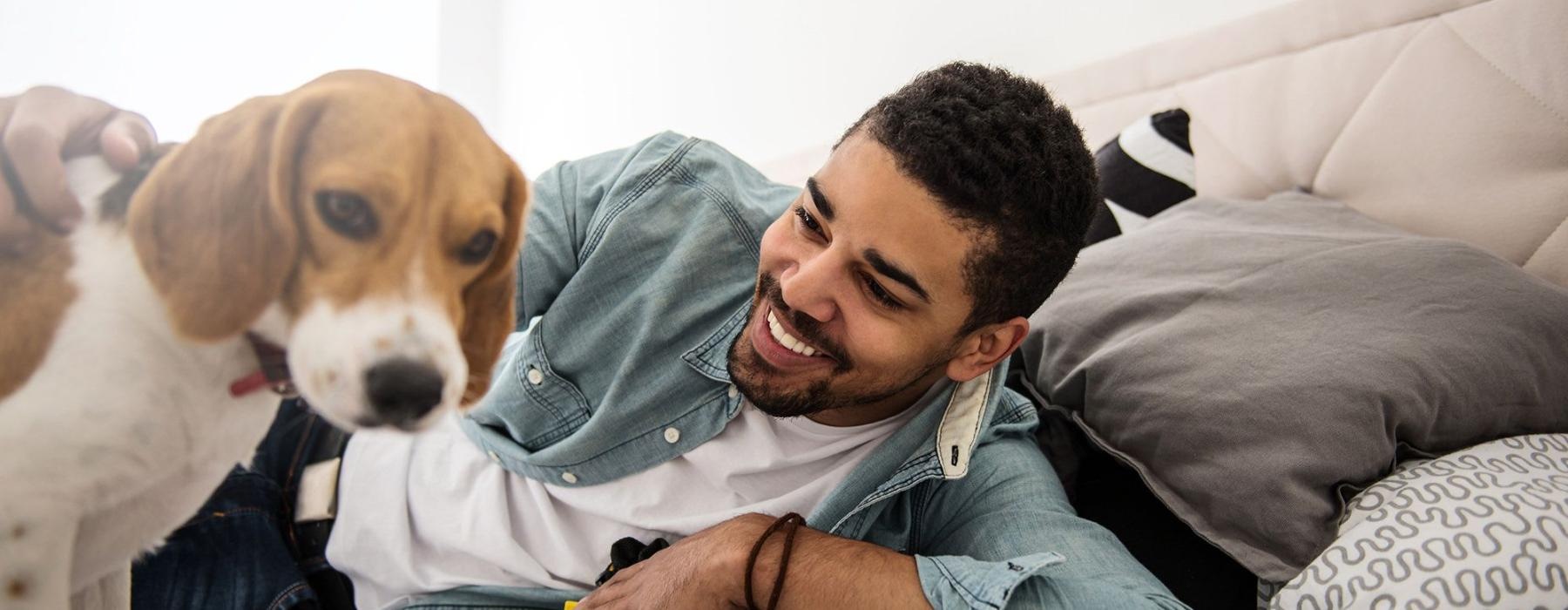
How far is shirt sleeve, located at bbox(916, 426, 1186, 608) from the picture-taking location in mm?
665

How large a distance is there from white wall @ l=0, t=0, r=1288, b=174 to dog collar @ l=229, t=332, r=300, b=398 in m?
0.11

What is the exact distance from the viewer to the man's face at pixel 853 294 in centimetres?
72

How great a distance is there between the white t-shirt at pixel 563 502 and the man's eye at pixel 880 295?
0.18 metres

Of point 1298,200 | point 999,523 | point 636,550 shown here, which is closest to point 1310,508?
point 999,523

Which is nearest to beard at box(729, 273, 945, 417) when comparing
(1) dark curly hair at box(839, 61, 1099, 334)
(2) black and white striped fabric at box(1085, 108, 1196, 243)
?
(1) dark curly hair at box(839, 61, 1099, 334)

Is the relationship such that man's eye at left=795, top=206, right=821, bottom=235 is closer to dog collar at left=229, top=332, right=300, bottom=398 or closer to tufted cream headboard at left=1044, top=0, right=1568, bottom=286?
dog collar at left=229, top=332, right=300, bottom=398

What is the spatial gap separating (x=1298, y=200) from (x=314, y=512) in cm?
120

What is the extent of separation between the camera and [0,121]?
38 cm

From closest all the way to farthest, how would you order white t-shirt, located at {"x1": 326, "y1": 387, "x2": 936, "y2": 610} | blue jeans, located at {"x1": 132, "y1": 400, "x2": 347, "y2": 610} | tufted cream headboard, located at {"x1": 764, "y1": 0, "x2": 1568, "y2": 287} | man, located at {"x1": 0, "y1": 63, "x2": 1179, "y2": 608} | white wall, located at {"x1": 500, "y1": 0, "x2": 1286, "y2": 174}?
blue jeans, located at {"x1": 132, "y1": 400, "x2": 347, "y2": 610} → man, located at {"x1": 0, "y1": 63, "x2": 1179, "y2": 608} → white t-shirt, located at {"x1": 326, "y1": 387, "x2": 936, "y2": 610} → tufted cream headboard, located at {"x1": 764, "y1": 0, "x2": 1568, "y2": 287} → white wall, located at {"x1": 500, "y1": 0, "x2": 1286, "y2": 174}

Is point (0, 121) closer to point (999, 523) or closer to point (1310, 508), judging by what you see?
point (999, 523)

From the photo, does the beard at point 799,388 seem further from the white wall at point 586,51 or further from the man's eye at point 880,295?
the white wall at point 586,51

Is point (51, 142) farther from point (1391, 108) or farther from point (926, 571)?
point (1391, 108)

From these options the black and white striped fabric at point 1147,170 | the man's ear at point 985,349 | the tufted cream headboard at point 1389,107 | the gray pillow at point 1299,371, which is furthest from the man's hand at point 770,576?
the tufted cream headboard at point 1389,107

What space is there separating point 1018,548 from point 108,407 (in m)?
0.68
